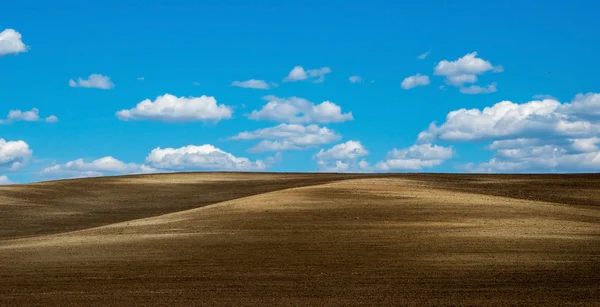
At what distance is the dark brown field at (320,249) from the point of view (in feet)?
57.2

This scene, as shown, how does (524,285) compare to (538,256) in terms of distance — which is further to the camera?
(538,256)

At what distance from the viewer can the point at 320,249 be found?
24.9 m

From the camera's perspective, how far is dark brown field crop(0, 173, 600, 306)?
17422 mm

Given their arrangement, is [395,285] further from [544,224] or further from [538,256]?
[544,224]

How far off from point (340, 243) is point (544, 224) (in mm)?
9773

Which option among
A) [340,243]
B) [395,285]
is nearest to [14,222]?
[340,243]

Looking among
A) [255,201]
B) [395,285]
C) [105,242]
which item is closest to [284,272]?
[395,285]

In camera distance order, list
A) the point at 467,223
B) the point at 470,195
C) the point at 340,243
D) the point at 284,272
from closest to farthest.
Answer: the point at 284,272 → the point at 340,243 → the point at 467,223 → the point at 470,195

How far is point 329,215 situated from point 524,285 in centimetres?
1621

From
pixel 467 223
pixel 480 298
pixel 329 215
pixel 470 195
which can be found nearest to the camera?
pixel 480 298

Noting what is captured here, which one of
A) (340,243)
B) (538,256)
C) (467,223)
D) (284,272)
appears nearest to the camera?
A: (284,272)

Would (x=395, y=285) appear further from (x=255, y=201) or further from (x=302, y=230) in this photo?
(x=255, y=201)

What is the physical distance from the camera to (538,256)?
23.0 meters

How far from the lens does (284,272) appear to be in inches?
805
